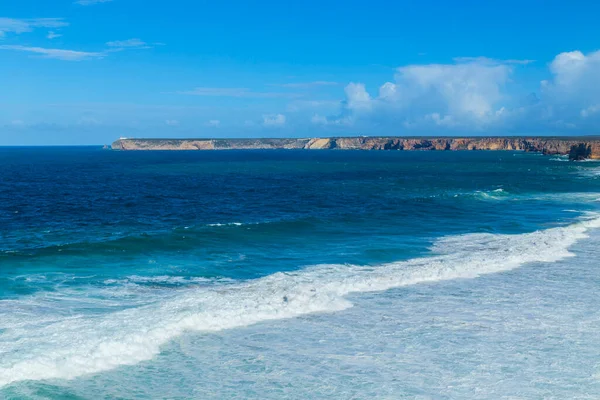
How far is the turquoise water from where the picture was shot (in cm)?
1160

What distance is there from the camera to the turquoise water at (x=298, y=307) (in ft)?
38.1

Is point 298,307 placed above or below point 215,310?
below

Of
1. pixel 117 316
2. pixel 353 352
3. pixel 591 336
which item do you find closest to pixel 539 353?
pixel 591 336

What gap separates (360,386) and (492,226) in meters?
24.5

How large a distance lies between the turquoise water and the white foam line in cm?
6

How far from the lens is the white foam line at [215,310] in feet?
41.1

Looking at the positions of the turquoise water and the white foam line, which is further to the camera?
the white foam line

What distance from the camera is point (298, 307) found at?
16.8 meters

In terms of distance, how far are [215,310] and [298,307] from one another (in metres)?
2.50

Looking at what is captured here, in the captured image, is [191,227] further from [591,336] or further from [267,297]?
[591,336]

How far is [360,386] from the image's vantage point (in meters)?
11.3

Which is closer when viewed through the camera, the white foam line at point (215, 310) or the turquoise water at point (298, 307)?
the turquoise water at point (298, 307)

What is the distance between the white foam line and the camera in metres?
12.5

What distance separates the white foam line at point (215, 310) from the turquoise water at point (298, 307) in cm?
6
